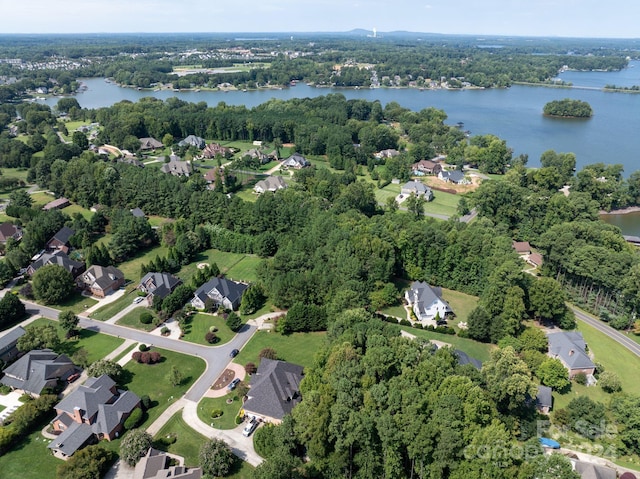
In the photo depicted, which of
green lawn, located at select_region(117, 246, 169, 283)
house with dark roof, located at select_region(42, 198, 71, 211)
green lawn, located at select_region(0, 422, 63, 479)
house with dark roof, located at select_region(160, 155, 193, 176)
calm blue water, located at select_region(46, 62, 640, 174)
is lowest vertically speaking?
green lawn, located at select_region(0, 422, 63, 479)

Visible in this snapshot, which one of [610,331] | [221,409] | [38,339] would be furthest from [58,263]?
[610,331]

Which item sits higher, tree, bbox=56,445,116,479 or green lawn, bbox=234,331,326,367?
tree, bbox=56,445,116,479

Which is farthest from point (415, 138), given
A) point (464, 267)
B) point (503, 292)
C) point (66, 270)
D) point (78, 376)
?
point (78, 376)

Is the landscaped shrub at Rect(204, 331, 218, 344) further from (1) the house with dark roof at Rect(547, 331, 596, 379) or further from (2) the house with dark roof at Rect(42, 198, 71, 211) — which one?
(2) the house with dark roof at Rect(42, 198, 71, 211)

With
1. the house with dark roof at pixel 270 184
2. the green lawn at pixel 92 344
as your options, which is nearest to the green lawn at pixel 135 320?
the green lawn at pixel 92 344

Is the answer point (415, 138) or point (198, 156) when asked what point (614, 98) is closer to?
point (415, 138)

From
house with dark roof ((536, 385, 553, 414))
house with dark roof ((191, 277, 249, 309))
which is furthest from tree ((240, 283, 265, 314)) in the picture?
house with dark roof ((536, 385, 553, 414))

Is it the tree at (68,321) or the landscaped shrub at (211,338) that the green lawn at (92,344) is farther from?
the landscaped shrub at (211,338)
